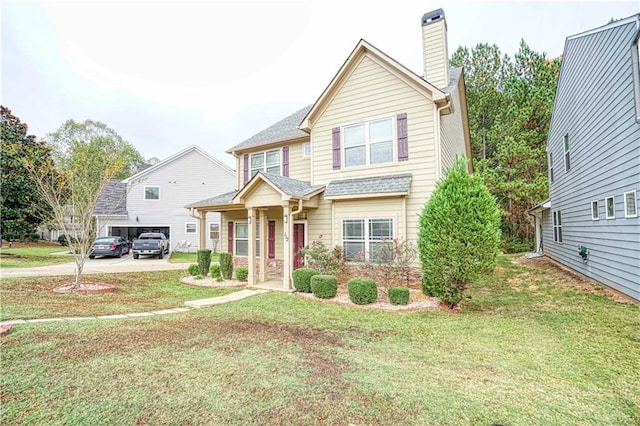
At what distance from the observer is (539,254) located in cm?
1781

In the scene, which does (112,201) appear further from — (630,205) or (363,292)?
(630,205)

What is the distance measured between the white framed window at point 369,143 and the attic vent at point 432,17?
486 centimetres

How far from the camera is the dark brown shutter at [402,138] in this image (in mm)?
9828

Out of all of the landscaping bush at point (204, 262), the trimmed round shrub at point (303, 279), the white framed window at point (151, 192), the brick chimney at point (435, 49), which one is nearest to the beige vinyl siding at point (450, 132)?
the brick chimney at point (435, 49)

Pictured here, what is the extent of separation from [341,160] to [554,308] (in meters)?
7.30

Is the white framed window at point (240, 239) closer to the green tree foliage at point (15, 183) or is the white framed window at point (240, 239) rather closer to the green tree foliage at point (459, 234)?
the green tree foliage at point (459, 234)

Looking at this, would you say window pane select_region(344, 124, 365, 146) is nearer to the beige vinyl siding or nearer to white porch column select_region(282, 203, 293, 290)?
the beige vinyl siding

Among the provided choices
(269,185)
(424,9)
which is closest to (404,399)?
(269,185)

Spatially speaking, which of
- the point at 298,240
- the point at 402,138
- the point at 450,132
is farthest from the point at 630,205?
the point at 298,240

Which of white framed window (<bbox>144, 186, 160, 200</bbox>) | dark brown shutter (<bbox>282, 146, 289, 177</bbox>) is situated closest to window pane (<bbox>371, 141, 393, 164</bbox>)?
dark brown shutter (<bbox>282, 146, 289, 177</bbox>)

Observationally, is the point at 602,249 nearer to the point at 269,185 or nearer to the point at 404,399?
the point at 404,399

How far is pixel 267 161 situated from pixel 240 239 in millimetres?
3715

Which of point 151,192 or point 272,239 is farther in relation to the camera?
point 151,192

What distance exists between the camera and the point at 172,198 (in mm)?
25281
